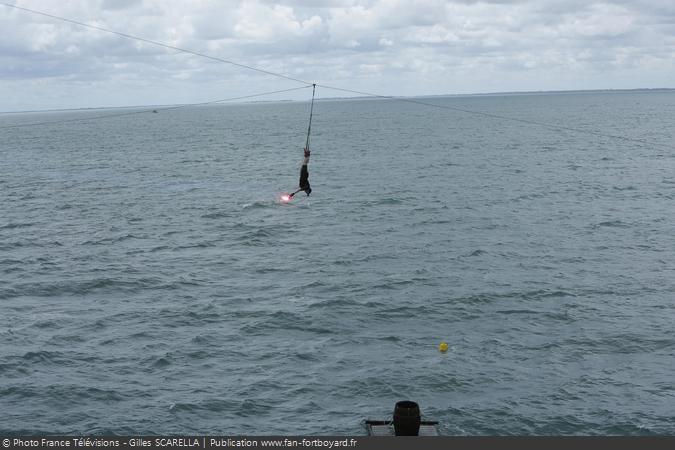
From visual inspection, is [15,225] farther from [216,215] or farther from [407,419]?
[407,419]

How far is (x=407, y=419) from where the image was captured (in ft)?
77.3

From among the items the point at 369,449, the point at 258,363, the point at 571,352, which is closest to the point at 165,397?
the point at 258,363

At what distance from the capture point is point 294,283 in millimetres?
56562

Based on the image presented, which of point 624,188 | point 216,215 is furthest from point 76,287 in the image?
point 624,188

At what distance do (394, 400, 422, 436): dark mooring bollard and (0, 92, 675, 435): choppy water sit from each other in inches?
403

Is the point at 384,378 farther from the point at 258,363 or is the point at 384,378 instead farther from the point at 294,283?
the point at 294,283

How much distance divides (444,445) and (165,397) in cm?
2012

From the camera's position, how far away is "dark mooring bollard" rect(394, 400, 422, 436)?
77.3ft

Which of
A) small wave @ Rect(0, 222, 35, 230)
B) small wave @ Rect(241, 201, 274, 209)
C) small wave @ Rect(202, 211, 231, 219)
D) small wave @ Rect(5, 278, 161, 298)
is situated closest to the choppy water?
small wave @ Rect(5, 278, 161, 298)

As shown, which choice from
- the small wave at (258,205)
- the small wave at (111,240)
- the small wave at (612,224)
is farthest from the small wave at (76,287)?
the small wave at (612,224)

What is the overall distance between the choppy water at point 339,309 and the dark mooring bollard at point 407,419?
10.2m

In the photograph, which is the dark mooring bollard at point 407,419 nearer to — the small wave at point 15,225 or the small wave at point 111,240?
the small wave at point 111,240

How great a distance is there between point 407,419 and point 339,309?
26.7 metres

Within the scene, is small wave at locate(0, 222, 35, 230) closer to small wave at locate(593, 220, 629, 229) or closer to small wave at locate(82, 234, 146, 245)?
small wave at locate(82, 234, 146, 245)
